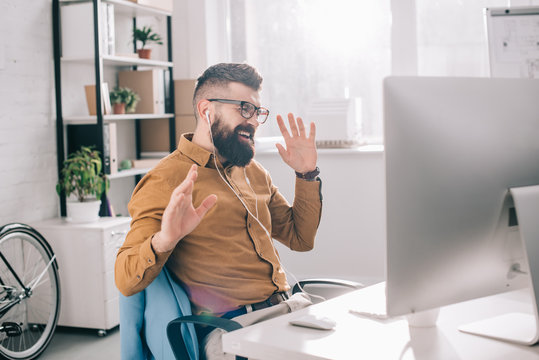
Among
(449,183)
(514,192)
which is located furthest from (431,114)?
(514,192)

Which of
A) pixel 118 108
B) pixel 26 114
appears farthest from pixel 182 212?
pixel 118 108

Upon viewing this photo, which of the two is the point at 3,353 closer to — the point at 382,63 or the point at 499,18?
the point at 499,18

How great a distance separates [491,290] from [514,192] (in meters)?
0.21

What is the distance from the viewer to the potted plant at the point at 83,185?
334 cm

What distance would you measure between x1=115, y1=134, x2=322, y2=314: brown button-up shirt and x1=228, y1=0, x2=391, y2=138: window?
→ 247 cm

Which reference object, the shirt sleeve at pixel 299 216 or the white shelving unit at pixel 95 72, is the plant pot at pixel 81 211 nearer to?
the white shelving unit at pixel 95 72

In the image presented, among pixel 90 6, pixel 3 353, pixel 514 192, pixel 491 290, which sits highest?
pixel 90 6

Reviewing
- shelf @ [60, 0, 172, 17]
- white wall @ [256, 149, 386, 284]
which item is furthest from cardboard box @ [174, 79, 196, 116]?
white wall @ [256, 149, 386, 284]

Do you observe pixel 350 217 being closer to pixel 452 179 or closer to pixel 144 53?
pixel 144 53

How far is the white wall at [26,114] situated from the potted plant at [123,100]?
1.35 feet

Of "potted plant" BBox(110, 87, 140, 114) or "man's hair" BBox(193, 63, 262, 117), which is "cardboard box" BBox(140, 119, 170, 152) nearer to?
"potted plant" BBox(110, 87, 140, 114)

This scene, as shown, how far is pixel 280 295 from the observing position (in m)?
1.88

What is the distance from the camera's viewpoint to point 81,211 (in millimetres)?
3340

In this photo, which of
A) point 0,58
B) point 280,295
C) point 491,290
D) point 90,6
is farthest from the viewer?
point 90,6
